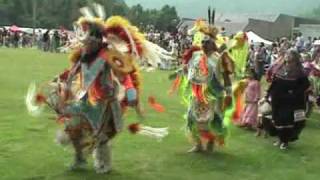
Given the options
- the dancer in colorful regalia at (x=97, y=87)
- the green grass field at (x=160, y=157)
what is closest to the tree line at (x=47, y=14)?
the green grass field at (x=160, y=157)

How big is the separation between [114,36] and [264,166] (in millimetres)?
2535

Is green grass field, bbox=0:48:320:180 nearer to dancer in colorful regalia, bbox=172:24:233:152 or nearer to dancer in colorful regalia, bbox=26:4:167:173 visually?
dancer in colorful regalia, bbox=172:24:233:152

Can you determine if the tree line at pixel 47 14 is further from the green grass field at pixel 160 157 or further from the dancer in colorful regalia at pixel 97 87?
the dancer in colorful regalia at pixel 97 87

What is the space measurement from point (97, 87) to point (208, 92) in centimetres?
203

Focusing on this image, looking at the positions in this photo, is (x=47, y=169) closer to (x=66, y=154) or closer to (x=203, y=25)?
(x=66, y=154)

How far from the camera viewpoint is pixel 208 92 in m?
8.75

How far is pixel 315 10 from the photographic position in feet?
545

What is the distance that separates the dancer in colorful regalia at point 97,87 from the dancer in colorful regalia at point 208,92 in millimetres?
1435

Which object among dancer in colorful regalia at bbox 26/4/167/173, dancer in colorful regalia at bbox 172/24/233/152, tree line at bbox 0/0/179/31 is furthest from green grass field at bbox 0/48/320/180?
tree line at bbox 0/0/179/31

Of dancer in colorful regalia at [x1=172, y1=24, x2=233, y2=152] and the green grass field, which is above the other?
dancer in colorful regalia at [x1=172, y1=24, x2=233, y2=152]

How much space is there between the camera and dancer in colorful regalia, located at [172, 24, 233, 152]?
873 cm

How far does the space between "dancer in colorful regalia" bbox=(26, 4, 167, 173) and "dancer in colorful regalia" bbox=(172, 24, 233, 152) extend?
1.43 m

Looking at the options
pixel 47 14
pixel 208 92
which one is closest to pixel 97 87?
pixel 208 92

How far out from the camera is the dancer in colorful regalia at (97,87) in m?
7.14
